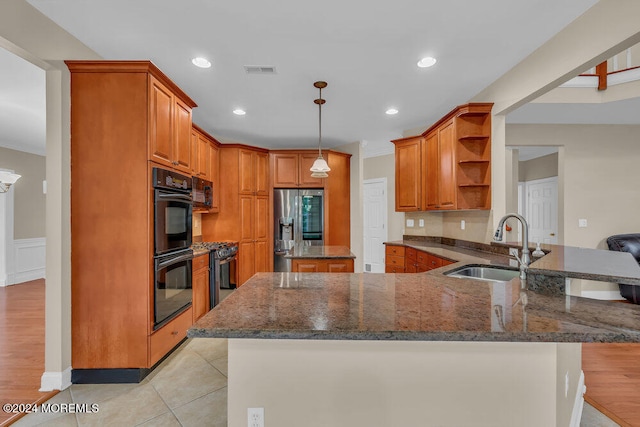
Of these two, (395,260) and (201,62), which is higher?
(201,62)

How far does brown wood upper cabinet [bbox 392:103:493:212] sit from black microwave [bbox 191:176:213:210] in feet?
10.2

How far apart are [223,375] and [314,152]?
3752 millimetres

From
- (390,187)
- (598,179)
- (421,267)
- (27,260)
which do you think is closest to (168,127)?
(421,267)

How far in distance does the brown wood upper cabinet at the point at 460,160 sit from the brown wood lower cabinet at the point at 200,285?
3.00 m

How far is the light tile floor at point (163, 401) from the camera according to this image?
178 centimetres

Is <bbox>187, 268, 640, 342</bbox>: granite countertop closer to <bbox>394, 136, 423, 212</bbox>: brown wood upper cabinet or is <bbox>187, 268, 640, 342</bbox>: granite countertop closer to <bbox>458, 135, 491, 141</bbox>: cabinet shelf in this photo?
<bbox>458, 135, 491, 141</bbox>: cabinet shelf

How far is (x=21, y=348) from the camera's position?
2.71 meters

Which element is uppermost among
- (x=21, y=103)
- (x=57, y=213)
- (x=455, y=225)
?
(x=21, y=103)

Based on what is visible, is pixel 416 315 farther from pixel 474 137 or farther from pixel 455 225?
pixel 455 225

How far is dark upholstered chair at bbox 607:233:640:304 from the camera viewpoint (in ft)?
12.3

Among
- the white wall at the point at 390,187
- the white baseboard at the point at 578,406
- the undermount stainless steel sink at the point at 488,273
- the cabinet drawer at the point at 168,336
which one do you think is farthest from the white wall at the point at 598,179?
the cabinet drawer at the point at 168,336

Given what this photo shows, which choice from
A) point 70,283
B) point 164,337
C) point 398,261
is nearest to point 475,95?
point 398,261

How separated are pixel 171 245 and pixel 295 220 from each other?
2633 mm

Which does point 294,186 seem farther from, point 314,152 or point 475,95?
point 475,95
